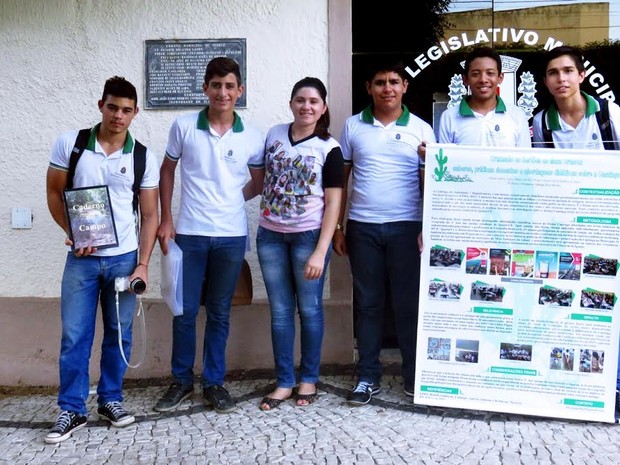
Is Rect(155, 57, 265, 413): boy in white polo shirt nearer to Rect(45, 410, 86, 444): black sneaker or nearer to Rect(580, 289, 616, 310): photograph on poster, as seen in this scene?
Rect(45, 410, 86, 444): black sneaker

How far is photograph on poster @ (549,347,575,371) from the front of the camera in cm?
401

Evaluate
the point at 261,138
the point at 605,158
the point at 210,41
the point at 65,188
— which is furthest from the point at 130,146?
the point at 605,158

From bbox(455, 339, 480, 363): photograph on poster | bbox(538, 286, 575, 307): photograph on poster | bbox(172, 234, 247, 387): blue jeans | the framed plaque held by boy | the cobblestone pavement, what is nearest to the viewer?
the cobblestone pavement

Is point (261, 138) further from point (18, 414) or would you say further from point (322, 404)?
point (18, 414)

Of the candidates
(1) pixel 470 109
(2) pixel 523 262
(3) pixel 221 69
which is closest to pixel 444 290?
(2) pixel 523 262

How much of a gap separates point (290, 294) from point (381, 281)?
60 centimetres

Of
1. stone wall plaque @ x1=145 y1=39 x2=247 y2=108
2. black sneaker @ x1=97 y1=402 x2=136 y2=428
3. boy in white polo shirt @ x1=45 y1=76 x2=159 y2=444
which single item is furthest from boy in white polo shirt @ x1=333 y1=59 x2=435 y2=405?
black sneaker @ x1=97 y1=402 x2=136 y2=428

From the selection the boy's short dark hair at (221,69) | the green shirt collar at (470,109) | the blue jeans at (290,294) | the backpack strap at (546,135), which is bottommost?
the blue jeans at (290,294)

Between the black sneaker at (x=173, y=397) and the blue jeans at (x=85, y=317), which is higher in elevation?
the blue jeans at (x=85, y=317)

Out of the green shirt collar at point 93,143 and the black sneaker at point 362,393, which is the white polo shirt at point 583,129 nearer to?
the black sneaker at point 362,393

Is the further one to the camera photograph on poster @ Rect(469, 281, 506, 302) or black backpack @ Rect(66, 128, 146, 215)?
photograph on poster @ Rect(469, 281, 506, 302)

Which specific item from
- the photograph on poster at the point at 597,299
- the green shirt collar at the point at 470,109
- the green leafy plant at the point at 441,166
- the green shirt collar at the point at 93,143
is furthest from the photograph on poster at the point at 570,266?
the green shirt collar at the point at 93,143

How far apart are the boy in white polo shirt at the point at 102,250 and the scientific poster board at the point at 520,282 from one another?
1.74 metres

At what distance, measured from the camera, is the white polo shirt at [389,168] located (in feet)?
13.9
